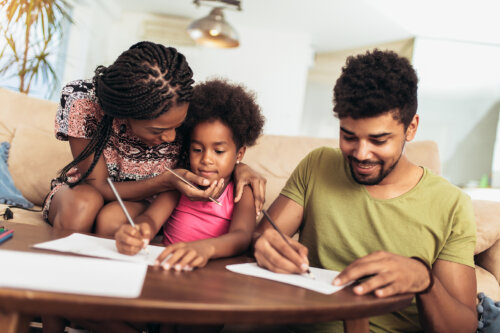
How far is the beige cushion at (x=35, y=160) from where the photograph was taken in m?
2.25

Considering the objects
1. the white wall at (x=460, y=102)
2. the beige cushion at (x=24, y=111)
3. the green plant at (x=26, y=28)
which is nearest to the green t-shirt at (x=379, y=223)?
the beige cushion at (x=24, y=111)

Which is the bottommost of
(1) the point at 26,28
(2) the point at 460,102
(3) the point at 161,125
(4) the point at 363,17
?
(3) the point at 161,125

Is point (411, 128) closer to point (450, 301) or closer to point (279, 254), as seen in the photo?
point (450, 301)

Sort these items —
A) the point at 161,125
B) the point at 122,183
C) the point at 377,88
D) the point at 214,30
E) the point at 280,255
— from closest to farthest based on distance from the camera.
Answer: the point at 280,255 → the point at 377,88 → the point at 161,125 → the point at 122,183 → the point at 214,30

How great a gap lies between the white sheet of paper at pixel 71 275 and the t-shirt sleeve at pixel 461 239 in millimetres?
834

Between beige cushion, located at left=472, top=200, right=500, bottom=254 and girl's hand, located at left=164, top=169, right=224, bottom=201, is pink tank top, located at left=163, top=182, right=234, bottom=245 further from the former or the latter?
beige cushion, located at left=472, top=200, right=500, bottom=254

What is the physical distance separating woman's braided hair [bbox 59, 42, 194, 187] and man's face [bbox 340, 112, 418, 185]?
0.53m

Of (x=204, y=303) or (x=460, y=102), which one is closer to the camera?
(x=204, y=303)

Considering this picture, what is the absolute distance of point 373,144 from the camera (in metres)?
1.23

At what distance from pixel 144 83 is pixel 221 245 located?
0.57 m

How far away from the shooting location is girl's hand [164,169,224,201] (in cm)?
132

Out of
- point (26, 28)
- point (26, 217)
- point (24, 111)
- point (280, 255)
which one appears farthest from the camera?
point (26, 28)

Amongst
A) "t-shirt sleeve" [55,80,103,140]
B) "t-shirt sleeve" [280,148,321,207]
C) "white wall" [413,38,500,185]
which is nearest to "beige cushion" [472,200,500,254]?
"t-shirt sleeve" [280,148,321,207]

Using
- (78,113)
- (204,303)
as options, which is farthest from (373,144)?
(78,113)
